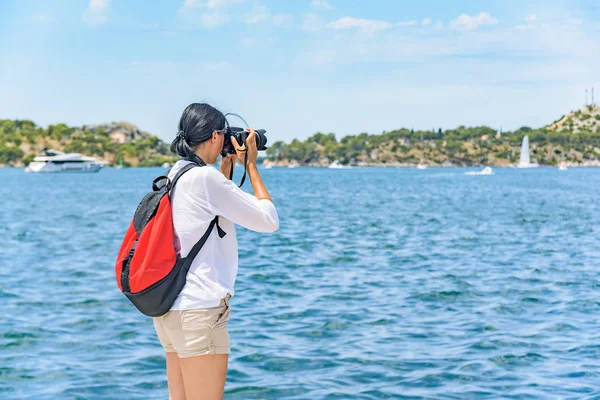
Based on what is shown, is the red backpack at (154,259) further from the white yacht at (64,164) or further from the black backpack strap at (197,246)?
the white yacht at (64,164)

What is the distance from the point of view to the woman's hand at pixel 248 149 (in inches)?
154

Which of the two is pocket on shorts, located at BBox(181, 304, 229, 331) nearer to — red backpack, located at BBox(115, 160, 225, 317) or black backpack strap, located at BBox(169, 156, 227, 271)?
red backpack, located at BBox(115, 160, 225, 317)

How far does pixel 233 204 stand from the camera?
3709mm

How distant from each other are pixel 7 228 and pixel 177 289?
113 ft

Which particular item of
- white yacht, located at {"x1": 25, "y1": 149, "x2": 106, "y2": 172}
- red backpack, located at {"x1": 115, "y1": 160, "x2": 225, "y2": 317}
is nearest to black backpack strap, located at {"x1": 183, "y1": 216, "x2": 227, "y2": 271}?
red backpack, located at {"x1": 115, "y1": 160, "x2": 225, "y2": 317}

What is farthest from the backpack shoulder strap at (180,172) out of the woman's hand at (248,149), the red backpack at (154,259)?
the woman's hand at (248,149)

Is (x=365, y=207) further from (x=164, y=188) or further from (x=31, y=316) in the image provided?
(x=164, y=188)

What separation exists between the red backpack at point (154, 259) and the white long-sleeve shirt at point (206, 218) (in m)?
0.03

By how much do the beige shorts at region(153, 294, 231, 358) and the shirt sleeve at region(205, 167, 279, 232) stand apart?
1.39 feet

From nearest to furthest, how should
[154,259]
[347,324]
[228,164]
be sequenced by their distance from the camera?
[154,259], [228,164], [347,324]

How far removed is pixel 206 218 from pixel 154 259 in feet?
1.04

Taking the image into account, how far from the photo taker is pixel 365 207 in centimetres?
5234

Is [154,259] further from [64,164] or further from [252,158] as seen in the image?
[64,164]

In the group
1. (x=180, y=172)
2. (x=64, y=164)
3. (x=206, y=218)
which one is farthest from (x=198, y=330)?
(x=64, y=164)
